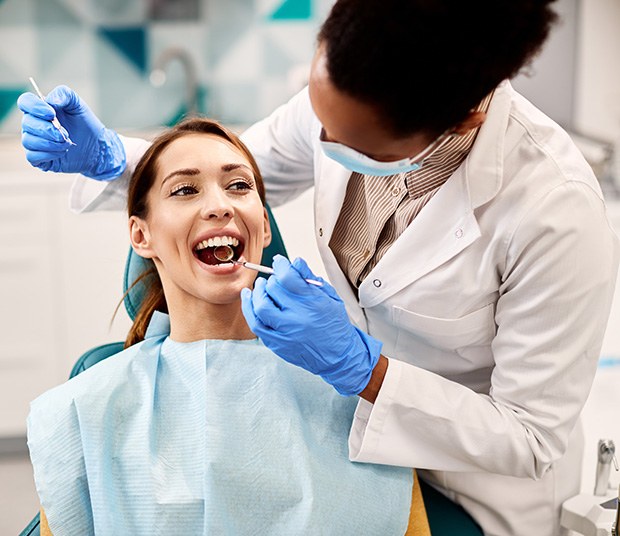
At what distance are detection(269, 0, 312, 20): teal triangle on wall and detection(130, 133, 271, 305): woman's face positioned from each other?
2.11 meters

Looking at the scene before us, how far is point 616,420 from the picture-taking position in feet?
8.95

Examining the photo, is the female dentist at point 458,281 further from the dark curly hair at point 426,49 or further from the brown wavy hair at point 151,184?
the brown wavy hair at point 151,184

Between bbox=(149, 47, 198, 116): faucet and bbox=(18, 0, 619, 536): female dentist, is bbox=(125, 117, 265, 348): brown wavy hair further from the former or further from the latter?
bbox=(149, 47, 198, 116): faucet

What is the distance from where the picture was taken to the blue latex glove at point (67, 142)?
149 centimetres

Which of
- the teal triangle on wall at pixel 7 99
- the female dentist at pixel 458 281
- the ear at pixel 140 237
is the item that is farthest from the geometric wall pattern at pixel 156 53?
the female dentist at pixel 458 281

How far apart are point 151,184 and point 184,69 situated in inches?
80.9

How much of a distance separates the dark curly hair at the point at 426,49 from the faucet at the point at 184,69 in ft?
8.42

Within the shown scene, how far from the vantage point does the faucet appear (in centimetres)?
349

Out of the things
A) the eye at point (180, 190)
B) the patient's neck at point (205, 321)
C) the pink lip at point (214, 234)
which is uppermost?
the eye at point (180, 190)

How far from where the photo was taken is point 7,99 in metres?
3.51

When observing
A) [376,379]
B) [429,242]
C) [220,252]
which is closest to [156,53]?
[220,252]

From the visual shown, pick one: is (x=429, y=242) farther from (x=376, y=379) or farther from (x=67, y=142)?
(x=67, y=142)

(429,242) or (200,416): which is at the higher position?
(429,242)

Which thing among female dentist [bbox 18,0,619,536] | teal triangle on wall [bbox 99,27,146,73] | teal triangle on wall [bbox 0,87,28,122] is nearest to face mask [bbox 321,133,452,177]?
female dentist [bbox 18,0,619,536]
